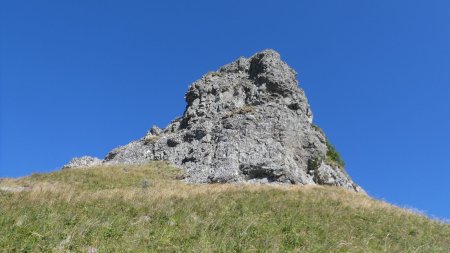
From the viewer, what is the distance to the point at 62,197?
793 inches

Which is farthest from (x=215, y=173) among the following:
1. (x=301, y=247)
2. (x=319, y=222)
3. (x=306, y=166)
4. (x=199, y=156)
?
(x=301, y=247)

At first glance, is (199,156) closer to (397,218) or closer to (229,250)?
(397,218)

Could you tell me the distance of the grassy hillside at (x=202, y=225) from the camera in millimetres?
12891

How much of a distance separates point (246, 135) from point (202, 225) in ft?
112

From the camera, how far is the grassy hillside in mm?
12891

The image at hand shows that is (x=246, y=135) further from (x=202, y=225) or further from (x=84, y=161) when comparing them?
(x=202, y=225)

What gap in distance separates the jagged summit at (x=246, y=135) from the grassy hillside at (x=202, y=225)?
15.6 m

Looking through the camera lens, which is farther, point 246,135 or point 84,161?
point 84,161

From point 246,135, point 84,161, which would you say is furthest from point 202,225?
point 84,161

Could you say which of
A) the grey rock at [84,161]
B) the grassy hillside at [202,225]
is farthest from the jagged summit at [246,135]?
the grassy hillside at [202,225]

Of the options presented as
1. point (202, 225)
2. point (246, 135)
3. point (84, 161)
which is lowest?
point (202, 225)

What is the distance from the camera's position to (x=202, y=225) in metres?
16.2

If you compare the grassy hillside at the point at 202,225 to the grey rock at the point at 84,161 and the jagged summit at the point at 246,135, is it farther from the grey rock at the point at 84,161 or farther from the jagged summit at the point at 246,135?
the grey rock at the point at 84,161

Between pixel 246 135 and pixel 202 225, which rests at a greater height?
pixel 246 135
